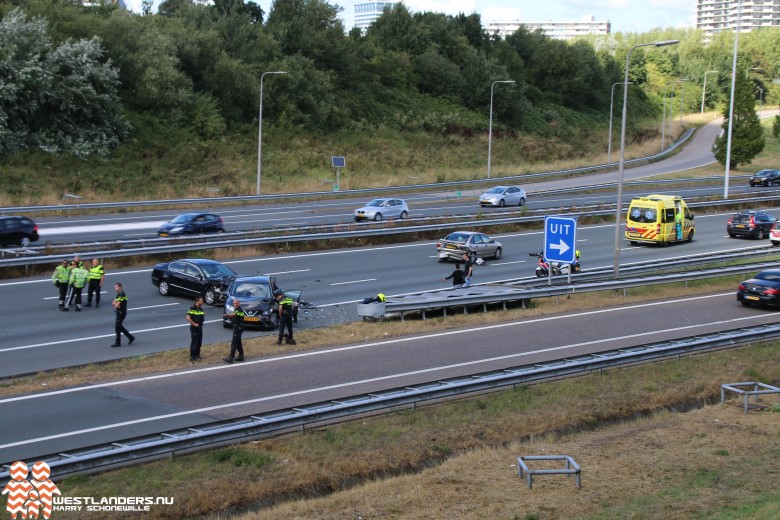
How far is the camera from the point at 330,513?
40.3 feet

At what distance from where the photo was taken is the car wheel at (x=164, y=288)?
2908 centimetres

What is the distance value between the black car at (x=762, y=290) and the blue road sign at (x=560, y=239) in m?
5.95

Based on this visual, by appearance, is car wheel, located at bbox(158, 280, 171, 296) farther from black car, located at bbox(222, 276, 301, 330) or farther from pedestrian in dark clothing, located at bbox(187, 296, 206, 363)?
pedestrian in dark clothing, located at bbox(187, 296, 206, 363)

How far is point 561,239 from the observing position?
27781mm

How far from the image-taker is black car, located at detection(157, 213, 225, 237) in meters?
38.5

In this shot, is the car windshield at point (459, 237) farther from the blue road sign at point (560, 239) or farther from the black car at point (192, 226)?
the black car at point (192, 226)

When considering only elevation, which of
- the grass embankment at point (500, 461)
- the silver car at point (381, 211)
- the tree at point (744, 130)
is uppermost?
the tree at point (744, 130)

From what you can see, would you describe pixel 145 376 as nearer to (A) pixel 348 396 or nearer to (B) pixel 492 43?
(A) pixel 348 396

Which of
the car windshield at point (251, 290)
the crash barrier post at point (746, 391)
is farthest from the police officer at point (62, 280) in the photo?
the crash barrier post at point (746, 391)

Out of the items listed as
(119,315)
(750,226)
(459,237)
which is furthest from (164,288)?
(750,226)

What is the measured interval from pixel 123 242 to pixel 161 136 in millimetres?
30302

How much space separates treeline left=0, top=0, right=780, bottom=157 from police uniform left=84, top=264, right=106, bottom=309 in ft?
97.7

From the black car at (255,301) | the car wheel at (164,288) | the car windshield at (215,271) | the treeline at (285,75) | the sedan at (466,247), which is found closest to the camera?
the black car at (255,301)

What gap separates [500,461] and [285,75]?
212 feet
